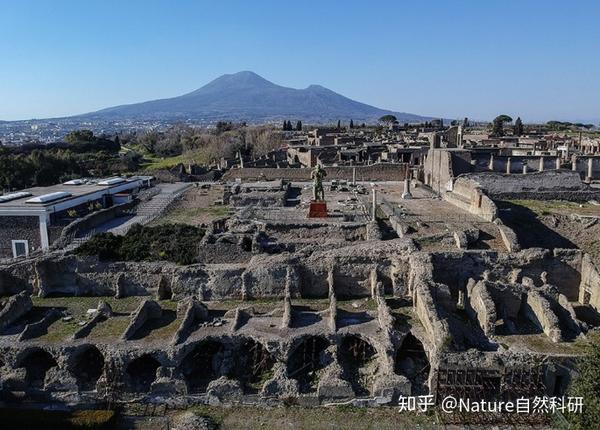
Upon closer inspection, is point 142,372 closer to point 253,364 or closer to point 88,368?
point 88,368

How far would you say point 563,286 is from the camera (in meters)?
19.6

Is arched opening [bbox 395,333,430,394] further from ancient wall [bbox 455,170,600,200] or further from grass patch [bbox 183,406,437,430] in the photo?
ancient wall [bbox 455,170,600,200]

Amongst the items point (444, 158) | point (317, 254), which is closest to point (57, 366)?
point (317, 254)

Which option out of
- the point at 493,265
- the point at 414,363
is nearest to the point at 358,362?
the point at 414,363

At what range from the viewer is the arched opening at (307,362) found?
14.5m

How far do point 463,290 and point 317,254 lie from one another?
5607 millimetres

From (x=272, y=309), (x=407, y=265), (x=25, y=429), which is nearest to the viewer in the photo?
(x=25, y=429)

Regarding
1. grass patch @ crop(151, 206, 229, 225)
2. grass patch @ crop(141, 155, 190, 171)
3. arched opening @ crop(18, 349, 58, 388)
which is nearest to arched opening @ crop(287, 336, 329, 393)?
arched opening @ crop(18, 349, 58, 388)

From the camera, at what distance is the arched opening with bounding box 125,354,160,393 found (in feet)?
47.5

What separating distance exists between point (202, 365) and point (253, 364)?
5.16 ft

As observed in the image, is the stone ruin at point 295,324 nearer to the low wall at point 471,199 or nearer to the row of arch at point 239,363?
the row of arch at point 239,363

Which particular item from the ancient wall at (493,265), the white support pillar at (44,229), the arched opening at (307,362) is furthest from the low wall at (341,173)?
the arched opening at (307,362)

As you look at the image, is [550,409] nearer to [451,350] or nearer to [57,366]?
[451,350]

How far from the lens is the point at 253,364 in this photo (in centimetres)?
1509
